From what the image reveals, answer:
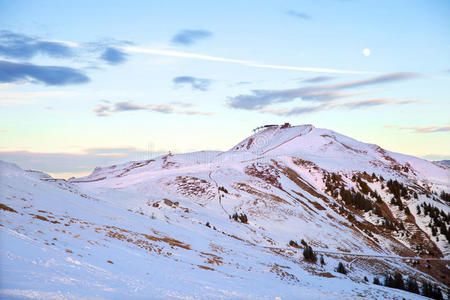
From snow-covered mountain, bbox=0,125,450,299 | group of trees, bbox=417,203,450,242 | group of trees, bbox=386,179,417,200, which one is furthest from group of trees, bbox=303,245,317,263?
group of trees, bbox=386,179,417,200

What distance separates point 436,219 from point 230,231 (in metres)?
55.6

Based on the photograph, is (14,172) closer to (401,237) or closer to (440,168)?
(401,237)

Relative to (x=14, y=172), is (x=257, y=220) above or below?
below

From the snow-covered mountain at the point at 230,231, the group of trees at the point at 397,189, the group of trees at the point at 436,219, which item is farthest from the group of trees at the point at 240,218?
the group of trees at the point at 397,189

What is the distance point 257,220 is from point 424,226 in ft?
141

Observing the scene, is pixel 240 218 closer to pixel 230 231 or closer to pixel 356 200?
pixel 230 231

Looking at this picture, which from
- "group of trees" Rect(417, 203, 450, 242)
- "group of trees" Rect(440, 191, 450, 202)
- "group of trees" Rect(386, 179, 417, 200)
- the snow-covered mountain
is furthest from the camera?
"group of trees" Rect(440, 191, 450, 202)

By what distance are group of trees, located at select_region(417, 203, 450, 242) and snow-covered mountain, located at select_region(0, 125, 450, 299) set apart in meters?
0.29

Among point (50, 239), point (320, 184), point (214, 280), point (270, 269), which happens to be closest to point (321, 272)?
point (270, 269)

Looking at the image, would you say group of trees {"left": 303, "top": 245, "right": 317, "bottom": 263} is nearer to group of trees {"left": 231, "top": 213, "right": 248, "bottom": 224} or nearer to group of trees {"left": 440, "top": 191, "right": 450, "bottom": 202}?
group of trees {"left": 231, "top": 213, "right": 248, "bottom": 224}

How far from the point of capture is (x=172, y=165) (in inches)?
→ 3895

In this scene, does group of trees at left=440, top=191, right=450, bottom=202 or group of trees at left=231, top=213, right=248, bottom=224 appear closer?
group of trees at left=231, top=213, right=248, bottom=224

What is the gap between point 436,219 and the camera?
74000 mm

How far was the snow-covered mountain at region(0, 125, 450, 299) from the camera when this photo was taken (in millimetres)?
15391
